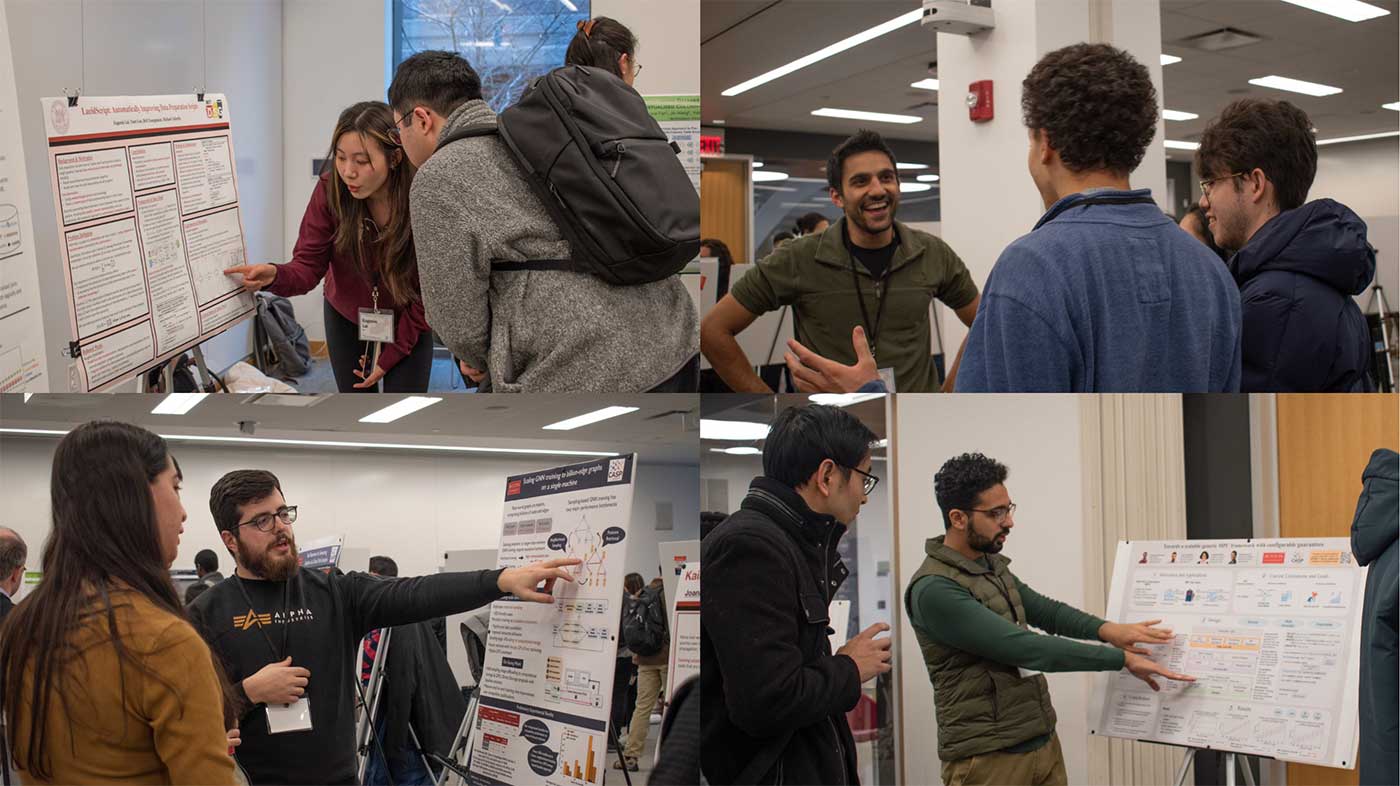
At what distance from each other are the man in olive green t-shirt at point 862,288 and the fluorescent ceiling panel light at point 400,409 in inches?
34.1

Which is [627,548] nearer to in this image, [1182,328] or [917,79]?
[1182,328]

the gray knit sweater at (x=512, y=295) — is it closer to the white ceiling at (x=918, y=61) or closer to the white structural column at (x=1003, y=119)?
the white structural column at (x=1003, y=119)

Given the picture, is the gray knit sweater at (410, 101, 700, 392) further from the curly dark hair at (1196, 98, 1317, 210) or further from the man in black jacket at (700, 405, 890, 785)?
the curly dark hair at (1196, 98, 1317, 210)

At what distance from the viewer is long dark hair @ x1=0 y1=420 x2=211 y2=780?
168 centimetres

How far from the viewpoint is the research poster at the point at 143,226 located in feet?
7.62

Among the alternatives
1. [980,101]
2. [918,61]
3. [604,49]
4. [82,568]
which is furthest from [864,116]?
[82,568]

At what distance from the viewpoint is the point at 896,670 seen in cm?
200

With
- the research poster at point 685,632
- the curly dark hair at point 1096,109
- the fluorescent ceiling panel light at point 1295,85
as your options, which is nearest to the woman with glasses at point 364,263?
the research poster at point 685,632

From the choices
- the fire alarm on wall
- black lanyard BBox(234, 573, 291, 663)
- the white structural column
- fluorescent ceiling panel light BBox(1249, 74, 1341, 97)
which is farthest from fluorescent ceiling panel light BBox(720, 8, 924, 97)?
black lanyard BBox(234, 573, 291, 663)

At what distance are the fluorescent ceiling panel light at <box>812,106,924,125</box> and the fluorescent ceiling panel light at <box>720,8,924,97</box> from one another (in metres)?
1.24

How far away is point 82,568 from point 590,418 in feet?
3.02

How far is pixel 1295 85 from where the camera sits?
9.02 meters

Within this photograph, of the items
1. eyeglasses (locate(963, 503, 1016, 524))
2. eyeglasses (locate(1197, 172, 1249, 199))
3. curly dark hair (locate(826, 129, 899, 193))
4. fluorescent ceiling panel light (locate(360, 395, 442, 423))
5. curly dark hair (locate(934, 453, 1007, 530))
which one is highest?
curly dark hair (locate(826, 129, 899, 193))

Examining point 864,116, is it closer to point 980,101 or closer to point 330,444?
point 980,101
